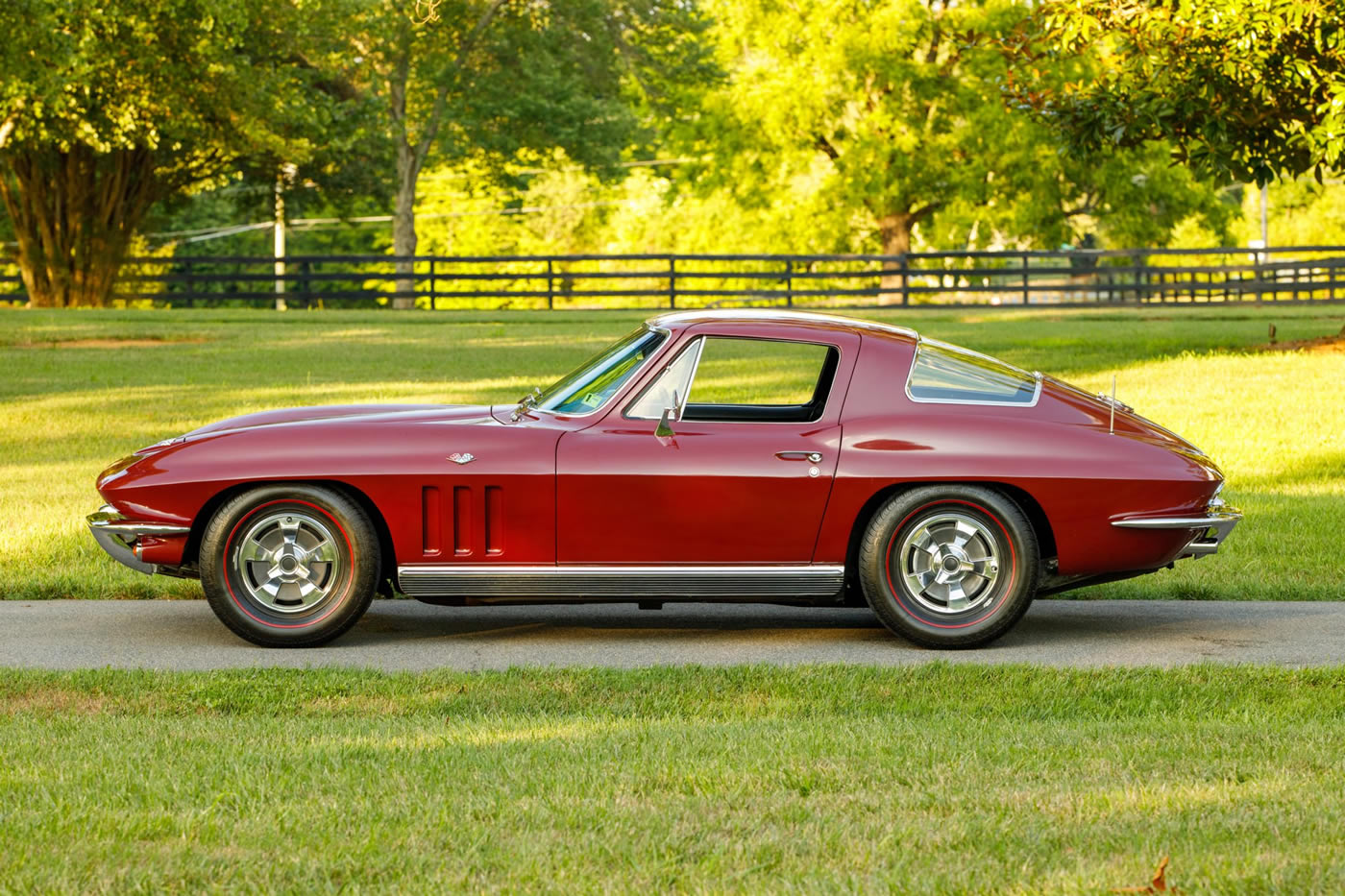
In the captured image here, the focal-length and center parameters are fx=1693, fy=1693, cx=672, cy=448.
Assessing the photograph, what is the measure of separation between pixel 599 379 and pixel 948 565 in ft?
5.31

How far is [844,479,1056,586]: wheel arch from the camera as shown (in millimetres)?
6777

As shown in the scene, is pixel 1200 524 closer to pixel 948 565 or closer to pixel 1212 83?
pixel 948 565

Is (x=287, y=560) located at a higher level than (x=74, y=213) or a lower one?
lower

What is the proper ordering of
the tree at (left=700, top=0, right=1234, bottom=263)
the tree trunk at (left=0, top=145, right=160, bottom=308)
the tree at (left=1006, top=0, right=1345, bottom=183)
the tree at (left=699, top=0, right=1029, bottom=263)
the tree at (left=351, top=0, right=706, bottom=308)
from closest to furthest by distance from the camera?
the tree at (left=1006, top=0, right=1345, bottom=183) → the tree trunk at (left=0, top=145, right=160, bottom=308) → the tree at (left=699, top=0, right=1029, bottom=263) → the tree at (left=700, top=0, right=1234, bottom=263) → the tree at (left=351, top=0, right=706, bottom=308)

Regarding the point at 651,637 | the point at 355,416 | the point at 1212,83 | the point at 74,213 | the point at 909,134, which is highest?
the point at 909,134

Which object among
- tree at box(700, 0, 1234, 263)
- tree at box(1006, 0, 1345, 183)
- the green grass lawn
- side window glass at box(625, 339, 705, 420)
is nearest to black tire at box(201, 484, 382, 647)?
the green grass lawn

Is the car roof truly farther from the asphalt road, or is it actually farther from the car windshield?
the asphalt road

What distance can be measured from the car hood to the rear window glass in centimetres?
178

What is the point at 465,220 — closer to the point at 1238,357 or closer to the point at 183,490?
the point at 1238,357

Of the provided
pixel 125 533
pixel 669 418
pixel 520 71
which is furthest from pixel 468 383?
pixel 520 71

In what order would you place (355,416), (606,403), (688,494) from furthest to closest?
(355,416)
(606,403)
(688,494)

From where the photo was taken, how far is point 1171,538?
22.5ft

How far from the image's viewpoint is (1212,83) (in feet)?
59.0

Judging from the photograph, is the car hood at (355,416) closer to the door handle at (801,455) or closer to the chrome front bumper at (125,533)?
the chrome front bumper at (125,533)
